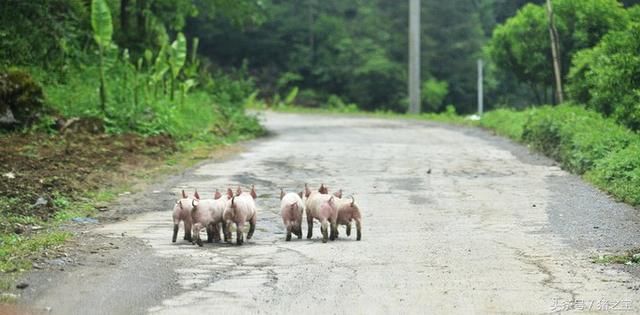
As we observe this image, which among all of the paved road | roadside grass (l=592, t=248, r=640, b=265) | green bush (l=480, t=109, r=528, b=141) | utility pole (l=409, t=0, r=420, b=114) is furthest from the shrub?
utility pole (l=409, t=0, r=420, b=114)

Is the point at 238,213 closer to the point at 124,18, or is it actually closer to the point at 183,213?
the point at 183,213

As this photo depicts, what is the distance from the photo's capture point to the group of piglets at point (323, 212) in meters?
11.4

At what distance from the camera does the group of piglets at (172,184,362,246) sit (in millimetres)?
11094

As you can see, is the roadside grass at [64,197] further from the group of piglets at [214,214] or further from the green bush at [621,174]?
the green bush at [621,174]

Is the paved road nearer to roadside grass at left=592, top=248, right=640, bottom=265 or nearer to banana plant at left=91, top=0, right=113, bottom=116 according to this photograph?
roadside grass at left=592, top=248, right=640, bottom=265

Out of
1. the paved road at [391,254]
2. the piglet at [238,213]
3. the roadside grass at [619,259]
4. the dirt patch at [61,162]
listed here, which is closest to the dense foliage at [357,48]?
the dirt patch at [61,162]

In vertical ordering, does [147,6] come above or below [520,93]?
above

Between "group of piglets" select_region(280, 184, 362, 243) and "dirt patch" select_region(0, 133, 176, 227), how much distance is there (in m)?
3.14

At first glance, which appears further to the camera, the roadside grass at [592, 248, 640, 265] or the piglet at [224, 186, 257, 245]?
the piglet at [224, 186, 257, 245]

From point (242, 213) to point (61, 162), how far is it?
21.5 feet

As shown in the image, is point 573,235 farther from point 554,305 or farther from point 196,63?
point 196,63

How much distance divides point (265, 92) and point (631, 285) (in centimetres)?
4824

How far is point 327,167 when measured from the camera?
62.4ft

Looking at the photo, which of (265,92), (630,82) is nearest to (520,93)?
(265,92)
